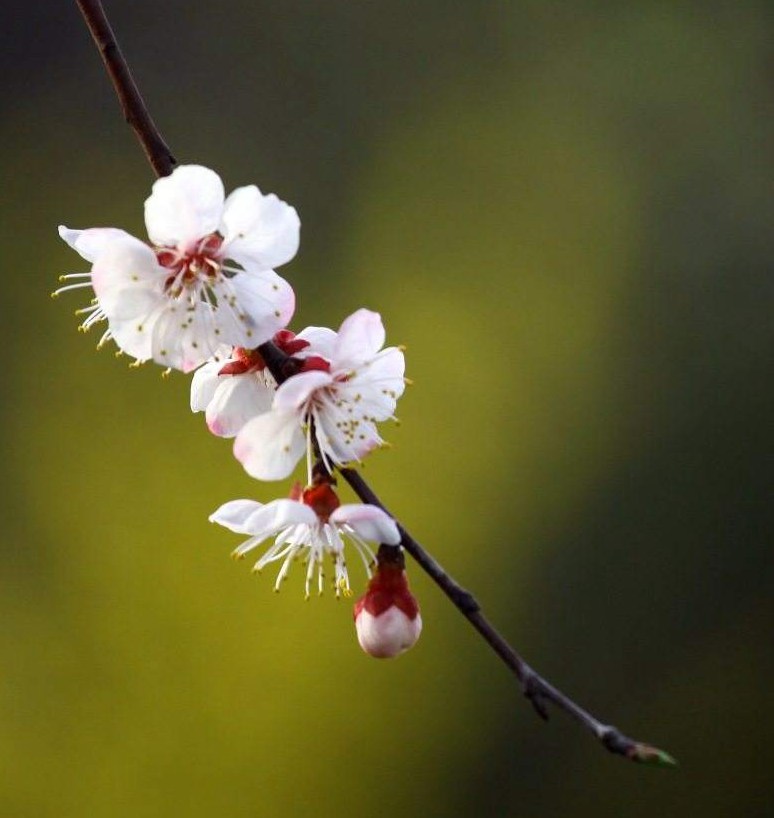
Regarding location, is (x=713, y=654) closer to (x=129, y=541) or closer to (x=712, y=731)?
(x=712, y=731)

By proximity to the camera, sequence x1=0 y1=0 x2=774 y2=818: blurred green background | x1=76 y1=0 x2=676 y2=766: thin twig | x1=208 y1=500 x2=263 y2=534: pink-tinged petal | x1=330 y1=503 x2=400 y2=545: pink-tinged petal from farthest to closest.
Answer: x1=0 y1=0 x2=774 y2=818: blurred green background < x1=208 y1=500 x2=263 y2=534: pink-tinged petal < x1=330 y1=503 x2=400 y2=545: pink-tinged petal < x1=76 y1=0 x2=676 y2=766: thin twig

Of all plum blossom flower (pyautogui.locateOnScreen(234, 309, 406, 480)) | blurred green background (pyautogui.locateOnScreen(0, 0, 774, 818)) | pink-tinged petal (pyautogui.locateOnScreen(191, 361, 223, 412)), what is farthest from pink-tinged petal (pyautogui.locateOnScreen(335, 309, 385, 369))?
blurred green background (pyautogui.locateOnScreen(0, 0, 774, 818))

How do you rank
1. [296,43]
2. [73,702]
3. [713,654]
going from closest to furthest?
1. [73,702]
2. [713,654]
3. [296,43]

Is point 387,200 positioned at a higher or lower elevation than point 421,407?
higher

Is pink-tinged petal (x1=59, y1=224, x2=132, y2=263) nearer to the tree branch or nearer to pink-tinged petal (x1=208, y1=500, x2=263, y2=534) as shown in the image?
the tree branch

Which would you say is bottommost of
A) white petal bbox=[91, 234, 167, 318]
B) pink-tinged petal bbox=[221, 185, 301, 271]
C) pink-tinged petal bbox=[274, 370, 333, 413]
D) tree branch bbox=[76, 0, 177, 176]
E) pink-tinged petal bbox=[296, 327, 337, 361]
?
pink-tinged petal bbox=[274, 370, 333, 413]

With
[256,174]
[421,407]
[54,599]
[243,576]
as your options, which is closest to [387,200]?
[256,174]

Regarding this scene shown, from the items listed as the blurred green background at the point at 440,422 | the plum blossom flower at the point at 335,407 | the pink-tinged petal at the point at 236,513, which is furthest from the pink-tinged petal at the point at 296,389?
the blurred green background at the point at 440,422
